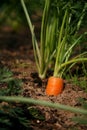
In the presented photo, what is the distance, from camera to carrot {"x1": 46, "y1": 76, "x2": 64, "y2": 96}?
10.8 ft

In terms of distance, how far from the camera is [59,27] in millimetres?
3529

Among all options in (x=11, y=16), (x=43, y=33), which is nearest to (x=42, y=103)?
(x=43, y=33)

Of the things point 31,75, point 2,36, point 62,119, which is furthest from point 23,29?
point 62,119

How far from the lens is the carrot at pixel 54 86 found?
330 cm

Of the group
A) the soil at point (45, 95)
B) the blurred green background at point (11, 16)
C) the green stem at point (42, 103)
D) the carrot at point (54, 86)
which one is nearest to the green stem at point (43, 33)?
the soil at point (45, 95)

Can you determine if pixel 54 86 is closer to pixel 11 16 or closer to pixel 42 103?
pixel 42 103

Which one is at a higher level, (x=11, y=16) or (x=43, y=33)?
(x=11, y=16)

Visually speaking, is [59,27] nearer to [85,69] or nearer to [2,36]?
[85,69]

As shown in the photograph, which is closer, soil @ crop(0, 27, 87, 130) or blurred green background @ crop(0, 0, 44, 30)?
soil @ crop(0, 27, 87, 130)

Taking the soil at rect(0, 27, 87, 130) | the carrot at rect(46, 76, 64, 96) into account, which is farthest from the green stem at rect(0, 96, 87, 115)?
the carrot at rect(46, 76, 64, 96)

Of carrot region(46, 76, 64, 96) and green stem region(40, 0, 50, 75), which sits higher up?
green stem region(40, 0, 50, 75)

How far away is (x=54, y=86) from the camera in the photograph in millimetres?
3295

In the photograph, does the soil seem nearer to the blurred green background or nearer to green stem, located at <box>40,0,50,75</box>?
green stem, located at <box>40,0,50,75</box>

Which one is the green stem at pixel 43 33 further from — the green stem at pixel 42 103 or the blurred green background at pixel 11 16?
the blurred green background at pixel 11 16
